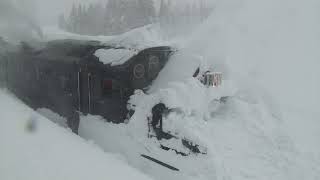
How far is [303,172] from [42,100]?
729 centimetres

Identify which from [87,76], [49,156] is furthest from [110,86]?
[49,156]

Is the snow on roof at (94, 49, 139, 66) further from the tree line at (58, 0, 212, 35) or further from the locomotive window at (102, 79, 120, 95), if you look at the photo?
the tree line at (58, 0, 212, 35)

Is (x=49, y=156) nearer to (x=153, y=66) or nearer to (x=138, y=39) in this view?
(x=153, y=66)

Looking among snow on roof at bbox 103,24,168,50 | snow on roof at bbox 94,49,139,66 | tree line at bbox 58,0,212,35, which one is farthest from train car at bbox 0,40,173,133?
tree line at bbox 58,0,212,35

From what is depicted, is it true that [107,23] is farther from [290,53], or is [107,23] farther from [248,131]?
[248,131]

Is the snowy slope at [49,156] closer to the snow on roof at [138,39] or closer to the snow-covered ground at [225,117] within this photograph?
the snow-covered ground at [225,117]

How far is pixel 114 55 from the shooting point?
26.2ft

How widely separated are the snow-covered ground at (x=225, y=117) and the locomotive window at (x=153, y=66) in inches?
4.8

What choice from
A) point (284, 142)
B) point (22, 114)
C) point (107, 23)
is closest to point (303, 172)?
point (284, 142)

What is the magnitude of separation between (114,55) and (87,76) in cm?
76

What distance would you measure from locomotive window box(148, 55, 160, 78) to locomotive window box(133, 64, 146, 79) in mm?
164

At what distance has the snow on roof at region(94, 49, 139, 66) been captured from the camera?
24.9 ft

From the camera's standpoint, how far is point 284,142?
21.8 feet

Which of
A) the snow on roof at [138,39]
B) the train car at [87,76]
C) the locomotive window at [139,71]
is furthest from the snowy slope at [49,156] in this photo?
the snow on roof at [138,39]
